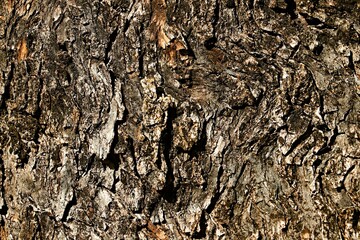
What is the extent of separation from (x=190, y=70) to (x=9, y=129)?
1074 millimetres

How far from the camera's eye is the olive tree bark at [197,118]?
2.46m

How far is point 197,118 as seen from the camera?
101 inches

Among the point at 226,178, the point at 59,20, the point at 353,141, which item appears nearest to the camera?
the point at 353,141

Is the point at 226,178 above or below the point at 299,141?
below

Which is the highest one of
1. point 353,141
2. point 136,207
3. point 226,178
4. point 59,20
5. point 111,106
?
point 59,20

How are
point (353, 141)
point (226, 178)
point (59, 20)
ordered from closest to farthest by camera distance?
point (353, 141) → point (226, 178) → point (59, 20)

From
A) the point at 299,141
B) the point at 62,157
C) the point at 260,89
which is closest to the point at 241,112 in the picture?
the point at 260,89

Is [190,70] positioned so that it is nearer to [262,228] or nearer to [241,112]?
[241,112]

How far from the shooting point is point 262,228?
2.54 metres

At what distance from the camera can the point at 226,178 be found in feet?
8.48

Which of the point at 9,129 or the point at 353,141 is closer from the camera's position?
the point at 353,141

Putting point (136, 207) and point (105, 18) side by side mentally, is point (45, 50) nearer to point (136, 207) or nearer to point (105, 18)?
point (105, 18)

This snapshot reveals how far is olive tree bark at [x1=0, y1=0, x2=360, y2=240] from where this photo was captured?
8.07 feet

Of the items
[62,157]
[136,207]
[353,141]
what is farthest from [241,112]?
[62,157]
